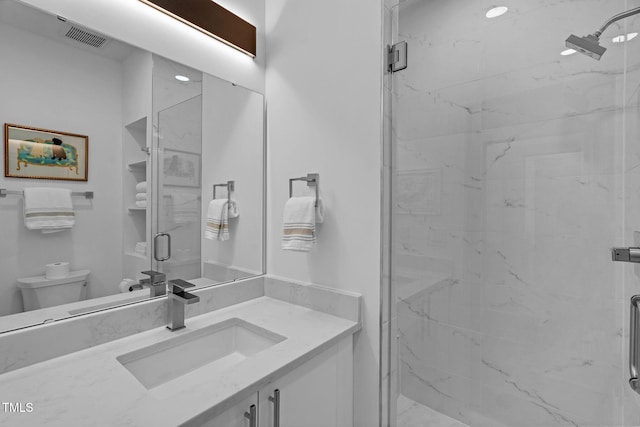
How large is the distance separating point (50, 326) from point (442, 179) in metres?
1.48

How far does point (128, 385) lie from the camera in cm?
84

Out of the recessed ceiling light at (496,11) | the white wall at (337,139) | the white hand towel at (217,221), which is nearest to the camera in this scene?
the recessed ceiling light at (496,11)

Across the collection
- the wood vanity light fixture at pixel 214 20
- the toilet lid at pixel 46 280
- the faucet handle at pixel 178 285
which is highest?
the wood vanity light fixture at pixel 214 20

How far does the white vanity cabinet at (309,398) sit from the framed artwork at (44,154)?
938 millimetres

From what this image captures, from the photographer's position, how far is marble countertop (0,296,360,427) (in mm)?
711

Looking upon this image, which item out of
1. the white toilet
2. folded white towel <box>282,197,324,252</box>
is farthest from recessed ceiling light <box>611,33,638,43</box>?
the white toilet

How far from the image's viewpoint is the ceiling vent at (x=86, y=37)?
105 centimetres

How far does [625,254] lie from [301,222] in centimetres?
114

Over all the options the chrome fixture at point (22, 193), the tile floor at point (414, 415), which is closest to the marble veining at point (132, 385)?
the tile floor at point (414, 415)

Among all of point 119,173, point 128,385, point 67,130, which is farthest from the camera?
point 119,173

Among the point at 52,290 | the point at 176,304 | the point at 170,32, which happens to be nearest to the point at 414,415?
the point at 176,304

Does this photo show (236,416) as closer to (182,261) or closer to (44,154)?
(182,261)

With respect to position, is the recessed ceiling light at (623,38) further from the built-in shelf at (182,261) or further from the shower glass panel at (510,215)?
the built-in shelf at (182,261)

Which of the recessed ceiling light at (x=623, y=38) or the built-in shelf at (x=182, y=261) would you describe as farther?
the built-in shelf at (x=182, y=261)
